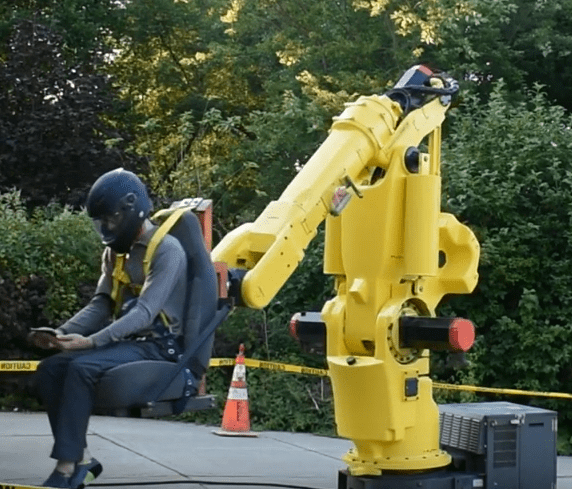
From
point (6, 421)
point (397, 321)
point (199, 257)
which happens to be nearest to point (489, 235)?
point (6, 421)

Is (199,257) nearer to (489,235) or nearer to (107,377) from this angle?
(107,377)

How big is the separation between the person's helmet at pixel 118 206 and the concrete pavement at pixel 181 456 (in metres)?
3.92

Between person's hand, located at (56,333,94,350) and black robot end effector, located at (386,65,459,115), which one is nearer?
person's hand, located at (56,333,94,350)

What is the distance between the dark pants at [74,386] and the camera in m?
6.02

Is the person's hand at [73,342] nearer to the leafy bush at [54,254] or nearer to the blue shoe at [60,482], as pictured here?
the blue shoe at [60,482]

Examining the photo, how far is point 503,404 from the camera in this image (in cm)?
924

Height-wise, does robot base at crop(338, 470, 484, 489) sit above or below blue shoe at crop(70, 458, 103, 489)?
below

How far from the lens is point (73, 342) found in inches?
238

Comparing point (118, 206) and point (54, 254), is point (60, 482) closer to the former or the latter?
point (118, 206)

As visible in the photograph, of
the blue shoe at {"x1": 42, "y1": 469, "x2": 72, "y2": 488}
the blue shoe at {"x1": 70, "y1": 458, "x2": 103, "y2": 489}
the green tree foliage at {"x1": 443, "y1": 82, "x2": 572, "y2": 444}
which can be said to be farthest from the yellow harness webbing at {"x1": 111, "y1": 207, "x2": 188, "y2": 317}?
the green tree foliage at {"x1": 443, "y1": 82, "x2": 572, "y2": 444}

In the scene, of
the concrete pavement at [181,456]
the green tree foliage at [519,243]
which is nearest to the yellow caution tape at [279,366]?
the concrete pavement at [181,456]

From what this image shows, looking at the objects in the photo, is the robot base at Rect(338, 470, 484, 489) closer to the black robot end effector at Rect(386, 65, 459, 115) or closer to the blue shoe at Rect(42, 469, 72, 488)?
the black robot end effector at Rect(386, 65, 459, 115)

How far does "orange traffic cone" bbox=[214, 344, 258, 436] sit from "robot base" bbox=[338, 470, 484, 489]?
4.86 meters

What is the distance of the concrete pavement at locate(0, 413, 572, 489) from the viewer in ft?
33.7
